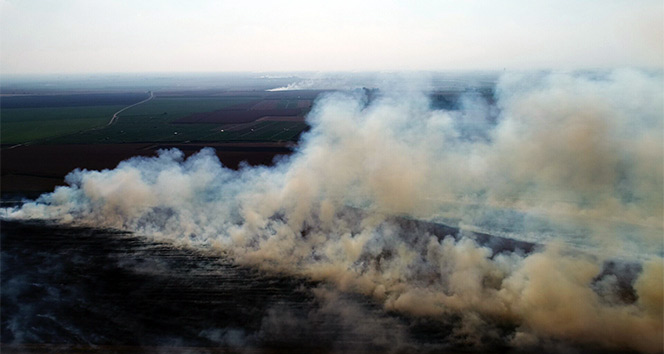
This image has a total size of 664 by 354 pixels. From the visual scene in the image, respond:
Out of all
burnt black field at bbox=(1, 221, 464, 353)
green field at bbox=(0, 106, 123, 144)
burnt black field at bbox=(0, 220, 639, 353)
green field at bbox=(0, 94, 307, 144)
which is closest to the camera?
burnt black field at bbox=(0, 220, 639, 353)

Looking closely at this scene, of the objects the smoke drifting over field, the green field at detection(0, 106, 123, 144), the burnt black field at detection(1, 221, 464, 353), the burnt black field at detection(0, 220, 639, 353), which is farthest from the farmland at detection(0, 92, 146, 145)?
the burnt black field at detection(0, 220, 639, 353)

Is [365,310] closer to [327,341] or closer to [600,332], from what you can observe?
[327,341]

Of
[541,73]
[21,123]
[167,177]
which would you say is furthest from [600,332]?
[21,123]

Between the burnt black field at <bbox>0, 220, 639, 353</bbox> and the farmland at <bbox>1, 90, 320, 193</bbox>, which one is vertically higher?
the farmland at <bbox>1, 90, 320, 193</bbox>

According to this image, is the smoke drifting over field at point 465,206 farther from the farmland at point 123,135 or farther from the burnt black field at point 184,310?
the farmland at point 123,135

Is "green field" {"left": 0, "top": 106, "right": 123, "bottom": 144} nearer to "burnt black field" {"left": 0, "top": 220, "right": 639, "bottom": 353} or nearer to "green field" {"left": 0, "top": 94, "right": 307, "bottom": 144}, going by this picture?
"green field" {"left": 0, "top": 94, "right": 307, "bottom": 144}

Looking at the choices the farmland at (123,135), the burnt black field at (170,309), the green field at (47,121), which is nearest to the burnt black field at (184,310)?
the burnt black field at (170,309)
